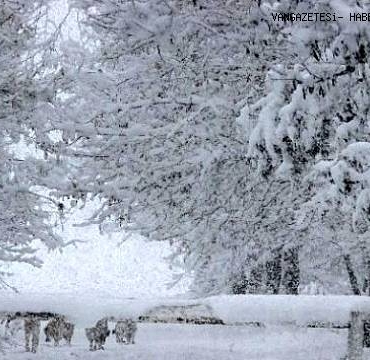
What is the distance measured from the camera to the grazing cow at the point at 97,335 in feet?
16.1

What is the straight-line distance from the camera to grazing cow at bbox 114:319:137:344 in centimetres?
531

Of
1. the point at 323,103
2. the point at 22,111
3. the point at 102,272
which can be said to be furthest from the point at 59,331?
the point at 102,272

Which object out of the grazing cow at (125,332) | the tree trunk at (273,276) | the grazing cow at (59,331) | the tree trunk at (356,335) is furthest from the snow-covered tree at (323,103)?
the tree trunk at (273,276)

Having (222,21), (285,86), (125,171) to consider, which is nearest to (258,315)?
(285,86)

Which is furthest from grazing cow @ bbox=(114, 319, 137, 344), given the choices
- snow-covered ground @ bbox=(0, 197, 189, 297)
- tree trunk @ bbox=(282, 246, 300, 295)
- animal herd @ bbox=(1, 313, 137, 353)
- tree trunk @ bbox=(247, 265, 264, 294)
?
snow-covered ground @ bbox=(0, 197, 189, 297)

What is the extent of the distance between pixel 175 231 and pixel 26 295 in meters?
5.31

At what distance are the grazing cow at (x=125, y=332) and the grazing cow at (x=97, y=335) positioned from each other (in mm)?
232

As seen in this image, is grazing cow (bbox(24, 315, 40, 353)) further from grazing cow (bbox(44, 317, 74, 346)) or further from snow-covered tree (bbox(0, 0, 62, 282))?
snow-covered tree (bbox(0, 0, 62, 282))

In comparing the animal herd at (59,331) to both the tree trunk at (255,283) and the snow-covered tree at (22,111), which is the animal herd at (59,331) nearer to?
the snow-covered tree at (22,111)

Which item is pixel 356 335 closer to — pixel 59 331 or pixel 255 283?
pixel 59 331

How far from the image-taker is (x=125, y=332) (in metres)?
5.91

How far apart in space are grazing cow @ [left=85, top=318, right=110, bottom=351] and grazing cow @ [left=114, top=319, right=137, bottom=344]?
0.23 m

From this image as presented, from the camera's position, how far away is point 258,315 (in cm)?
438

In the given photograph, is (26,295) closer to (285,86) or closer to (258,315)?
(258,315)
